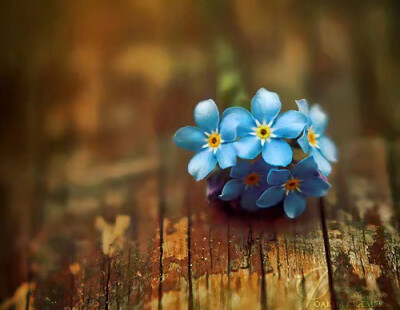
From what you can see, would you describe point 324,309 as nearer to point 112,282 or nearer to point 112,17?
point 112,282

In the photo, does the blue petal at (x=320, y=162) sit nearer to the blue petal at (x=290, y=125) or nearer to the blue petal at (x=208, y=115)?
the blue petal at (x=290, y=125)

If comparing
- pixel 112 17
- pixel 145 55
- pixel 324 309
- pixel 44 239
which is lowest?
pixel 324 309

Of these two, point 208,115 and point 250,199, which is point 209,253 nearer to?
point 250,199

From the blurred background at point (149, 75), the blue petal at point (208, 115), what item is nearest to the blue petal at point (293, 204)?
the blue petal at point (208, 115)

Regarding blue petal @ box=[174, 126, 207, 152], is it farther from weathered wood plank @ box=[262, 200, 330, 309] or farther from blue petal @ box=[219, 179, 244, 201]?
weathered wood plank @ box=[262, 200, 330, 309]

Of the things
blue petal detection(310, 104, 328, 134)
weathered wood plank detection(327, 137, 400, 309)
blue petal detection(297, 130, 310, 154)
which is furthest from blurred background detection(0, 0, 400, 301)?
blue petal detection(297, 130, 310, 154)

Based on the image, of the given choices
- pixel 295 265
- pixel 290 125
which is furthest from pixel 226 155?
pixel 295 265

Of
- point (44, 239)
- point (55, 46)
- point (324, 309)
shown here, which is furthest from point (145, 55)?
point (324, 309)
